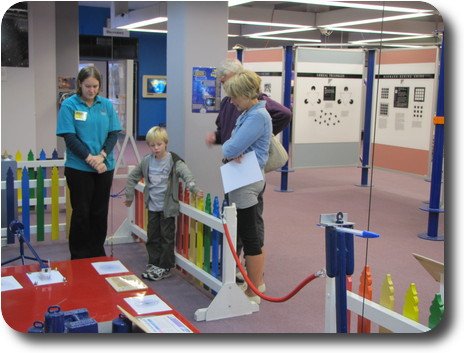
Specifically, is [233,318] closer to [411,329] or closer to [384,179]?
[411,329]

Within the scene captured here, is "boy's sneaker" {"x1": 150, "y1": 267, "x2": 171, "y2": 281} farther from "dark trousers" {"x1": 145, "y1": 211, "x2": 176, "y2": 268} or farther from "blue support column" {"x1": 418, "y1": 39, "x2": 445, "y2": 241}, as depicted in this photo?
"blue support column" {"x1": 418, "y1": 39, "x2": 445, "y2": 241}

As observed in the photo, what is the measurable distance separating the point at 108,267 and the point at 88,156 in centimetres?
99

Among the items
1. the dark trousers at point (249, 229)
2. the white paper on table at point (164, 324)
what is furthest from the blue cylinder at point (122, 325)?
the dark trousers at point (249, 229)

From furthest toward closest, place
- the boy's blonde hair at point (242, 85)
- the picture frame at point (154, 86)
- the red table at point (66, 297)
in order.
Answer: the picture frame at point (154, 86) → the boy's blonde hair at point (242, 85) → the red table at point (66, 297)

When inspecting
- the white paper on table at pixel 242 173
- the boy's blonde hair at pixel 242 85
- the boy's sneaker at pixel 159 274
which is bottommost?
the boy's sneaker at pixel 159 274

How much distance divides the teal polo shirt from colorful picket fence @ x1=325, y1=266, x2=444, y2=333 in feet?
6.19

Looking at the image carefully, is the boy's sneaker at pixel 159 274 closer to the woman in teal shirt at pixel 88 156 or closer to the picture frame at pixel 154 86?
the woman in teal shirt at pixel 88 156

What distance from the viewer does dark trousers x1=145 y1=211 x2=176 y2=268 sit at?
3545 millimetres

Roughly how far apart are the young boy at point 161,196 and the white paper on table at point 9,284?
1.25 metres

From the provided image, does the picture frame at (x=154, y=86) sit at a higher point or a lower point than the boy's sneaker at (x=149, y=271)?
higher

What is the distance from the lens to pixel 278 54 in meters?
6.78

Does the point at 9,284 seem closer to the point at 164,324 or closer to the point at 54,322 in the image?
the point at 54,322

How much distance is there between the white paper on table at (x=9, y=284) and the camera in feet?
7.30

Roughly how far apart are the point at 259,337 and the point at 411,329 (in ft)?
1.71
